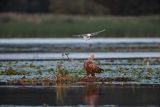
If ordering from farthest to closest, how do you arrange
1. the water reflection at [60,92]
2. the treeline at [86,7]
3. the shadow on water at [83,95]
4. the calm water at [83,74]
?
the treeline at [86,7]
the water reflection at [60,92]
the calm water at [83,74]
the shadow on water at [83,95]

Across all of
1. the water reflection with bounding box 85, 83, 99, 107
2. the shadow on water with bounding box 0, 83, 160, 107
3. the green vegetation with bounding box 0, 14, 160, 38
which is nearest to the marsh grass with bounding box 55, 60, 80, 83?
the shadow on water with bounding box 0, 83, 160, 107

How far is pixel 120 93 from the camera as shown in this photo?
2334cm

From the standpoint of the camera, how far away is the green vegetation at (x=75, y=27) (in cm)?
6098

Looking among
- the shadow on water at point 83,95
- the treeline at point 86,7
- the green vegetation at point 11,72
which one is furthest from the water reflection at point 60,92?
the treeline at point 86,7

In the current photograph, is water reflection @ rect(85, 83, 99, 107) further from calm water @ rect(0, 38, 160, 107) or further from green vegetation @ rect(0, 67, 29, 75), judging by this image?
green vegetation @ rect(0, 67, 29, 75)

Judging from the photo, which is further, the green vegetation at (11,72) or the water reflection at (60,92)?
the green vegetation at (11,72)

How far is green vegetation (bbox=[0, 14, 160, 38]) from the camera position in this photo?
61.0m

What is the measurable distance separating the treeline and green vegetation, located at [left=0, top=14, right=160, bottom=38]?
13222 mm

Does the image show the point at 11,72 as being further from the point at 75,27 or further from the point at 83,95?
the point at 75,27

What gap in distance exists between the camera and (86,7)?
8300 centimetres

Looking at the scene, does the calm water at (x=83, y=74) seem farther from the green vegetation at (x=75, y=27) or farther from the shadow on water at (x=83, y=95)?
the green vegetation at (x=75, y=27)

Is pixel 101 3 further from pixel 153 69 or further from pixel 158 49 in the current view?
pixel 153 69

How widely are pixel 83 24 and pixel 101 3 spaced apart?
23.8 meters

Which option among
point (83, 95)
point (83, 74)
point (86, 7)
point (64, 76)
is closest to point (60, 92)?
point (83, 95)
